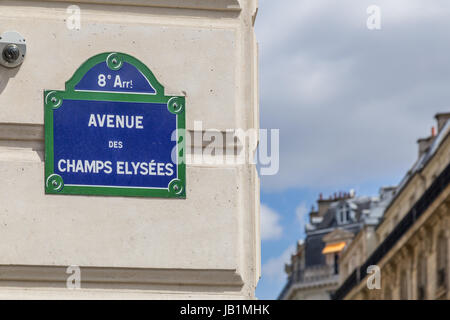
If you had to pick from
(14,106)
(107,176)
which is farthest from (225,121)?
(14,106)

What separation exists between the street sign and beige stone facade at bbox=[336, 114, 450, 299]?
3137 cm

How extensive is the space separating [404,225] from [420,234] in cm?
313

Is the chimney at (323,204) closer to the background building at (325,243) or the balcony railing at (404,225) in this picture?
the background building at (325,243)

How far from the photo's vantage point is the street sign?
144 inches

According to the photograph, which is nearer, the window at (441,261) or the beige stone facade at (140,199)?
the beige stone facade at (140,199)

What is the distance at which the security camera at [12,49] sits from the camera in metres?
3.64

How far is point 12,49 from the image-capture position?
3645 mm

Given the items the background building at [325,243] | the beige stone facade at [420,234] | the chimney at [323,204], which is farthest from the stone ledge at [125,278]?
the chimney at [323,204]

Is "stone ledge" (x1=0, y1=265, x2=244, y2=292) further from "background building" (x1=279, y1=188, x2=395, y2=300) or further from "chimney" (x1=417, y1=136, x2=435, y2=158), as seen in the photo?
"background building" (x1=279, y1=188, x2=395, y2=300)

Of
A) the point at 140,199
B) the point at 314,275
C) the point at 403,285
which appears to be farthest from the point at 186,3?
the point at 314,275

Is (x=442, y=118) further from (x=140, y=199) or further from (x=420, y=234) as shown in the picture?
(x=140, y=199)

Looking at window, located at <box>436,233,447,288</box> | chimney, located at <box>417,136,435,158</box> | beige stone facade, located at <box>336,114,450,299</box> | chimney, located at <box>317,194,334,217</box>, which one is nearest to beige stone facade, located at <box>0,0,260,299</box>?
beige stone facade, located at <box>336,114,450,299</box>

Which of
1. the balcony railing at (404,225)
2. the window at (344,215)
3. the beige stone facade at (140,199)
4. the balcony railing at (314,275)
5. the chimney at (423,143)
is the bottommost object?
the beige stone facade at (140,199)

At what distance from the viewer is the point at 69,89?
3.69 m
